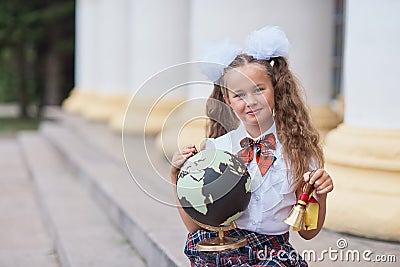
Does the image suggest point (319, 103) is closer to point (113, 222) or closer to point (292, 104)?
point (113, 222)

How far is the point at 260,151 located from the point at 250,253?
401mm

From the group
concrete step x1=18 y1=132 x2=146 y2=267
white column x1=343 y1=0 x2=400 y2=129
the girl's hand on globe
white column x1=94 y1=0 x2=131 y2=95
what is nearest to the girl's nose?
the girl's hand on globe

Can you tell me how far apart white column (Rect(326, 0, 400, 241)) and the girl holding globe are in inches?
50.0

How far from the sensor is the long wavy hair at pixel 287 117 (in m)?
2.58

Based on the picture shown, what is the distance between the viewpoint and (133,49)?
9188 mm

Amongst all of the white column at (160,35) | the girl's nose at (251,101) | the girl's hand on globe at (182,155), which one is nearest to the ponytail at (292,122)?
the girl's nose at (251,101)

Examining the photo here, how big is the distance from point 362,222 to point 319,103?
111 inches

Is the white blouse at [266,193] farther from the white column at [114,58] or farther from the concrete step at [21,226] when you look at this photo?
the white column at [114,58]

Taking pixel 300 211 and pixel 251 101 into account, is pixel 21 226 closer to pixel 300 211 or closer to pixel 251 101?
pixel 251 101

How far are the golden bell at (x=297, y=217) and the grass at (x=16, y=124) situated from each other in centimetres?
1677

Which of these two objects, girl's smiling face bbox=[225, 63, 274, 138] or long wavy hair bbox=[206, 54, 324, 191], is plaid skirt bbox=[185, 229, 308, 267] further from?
girl's smiling face bbox=[225, 63, 274, 138]

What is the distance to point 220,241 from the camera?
2564 millimetres

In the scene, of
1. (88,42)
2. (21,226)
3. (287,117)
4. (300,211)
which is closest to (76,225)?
(21,226)

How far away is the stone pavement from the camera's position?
3.47m
